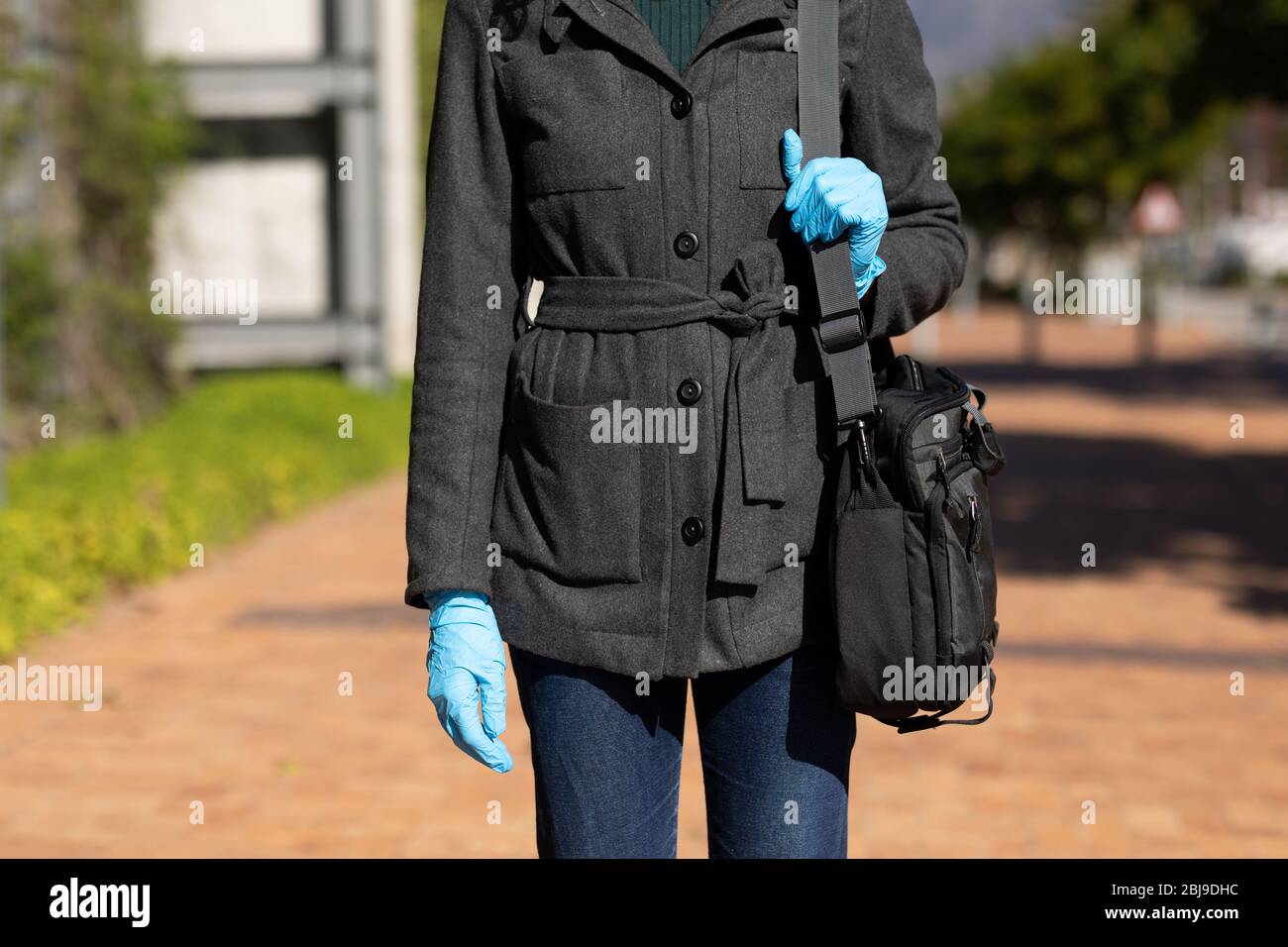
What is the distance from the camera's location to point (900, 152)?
7.52 feet

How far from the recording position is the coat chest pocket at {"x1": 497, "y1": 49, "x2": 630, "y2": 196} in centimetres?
218

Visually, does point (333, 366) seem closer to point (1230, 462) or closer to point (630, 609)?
point (1230, 462)

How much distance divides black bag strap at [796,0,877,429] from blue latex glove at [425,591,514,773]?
51cm

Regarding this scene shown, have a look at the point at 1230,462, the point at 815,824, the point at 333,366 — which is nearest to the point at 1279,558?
the point at 1230,462

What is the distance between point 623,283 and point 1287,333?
36.3 metres

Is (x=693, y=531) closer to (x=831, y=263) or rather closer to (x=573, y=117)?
(x=831, y=263)

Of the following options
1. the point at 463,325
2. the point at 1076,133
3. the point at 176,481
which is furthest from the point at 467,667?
the point at 1076,133

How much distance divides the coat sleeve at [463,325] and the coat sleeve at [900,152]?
0.44 m

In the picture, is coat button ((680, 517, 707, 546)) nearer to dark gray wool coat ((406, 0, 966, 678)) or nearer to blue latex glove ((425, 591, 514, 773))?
dark gray wool coat ((406, 0, 966, 678))

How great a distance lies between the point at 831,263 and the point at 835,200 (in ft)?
0.27

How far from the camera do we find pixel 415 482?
2285mm

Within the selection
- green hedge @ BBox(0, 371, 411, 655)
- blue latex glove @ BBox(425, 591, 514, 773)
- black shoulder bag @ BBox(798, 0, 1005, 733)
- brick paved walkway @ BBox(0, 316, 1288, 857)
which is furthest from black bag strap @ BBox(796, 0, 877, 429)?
green hedge @ BBox(0, 371, 411, 655)

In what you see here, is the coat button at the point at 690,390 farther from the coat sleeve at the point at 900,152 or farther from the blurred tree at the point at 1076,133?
the blurred tree at the point at 1076,133

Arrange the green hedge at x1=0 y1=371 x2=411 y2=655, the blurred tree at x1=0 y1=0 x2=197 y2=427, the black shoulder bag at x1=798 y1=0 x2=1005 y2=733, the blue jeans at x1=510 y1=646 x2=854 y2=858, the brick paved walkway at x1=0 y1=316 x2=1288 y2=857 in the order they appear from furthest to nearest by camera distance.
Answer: the blurred tree at x1=0 y1=0 x2=197 y2=427
the green hedge at x1=0 y1=371 x2=411 y2=655
the brick paved walkway at x1=0 y1=316 x2=1288 y2=857
the blue jeans at x1=510 y1=646 x2=854 y2=858
the black shoulder bag at x1=798 y1=0 x2=1005 y2=733
